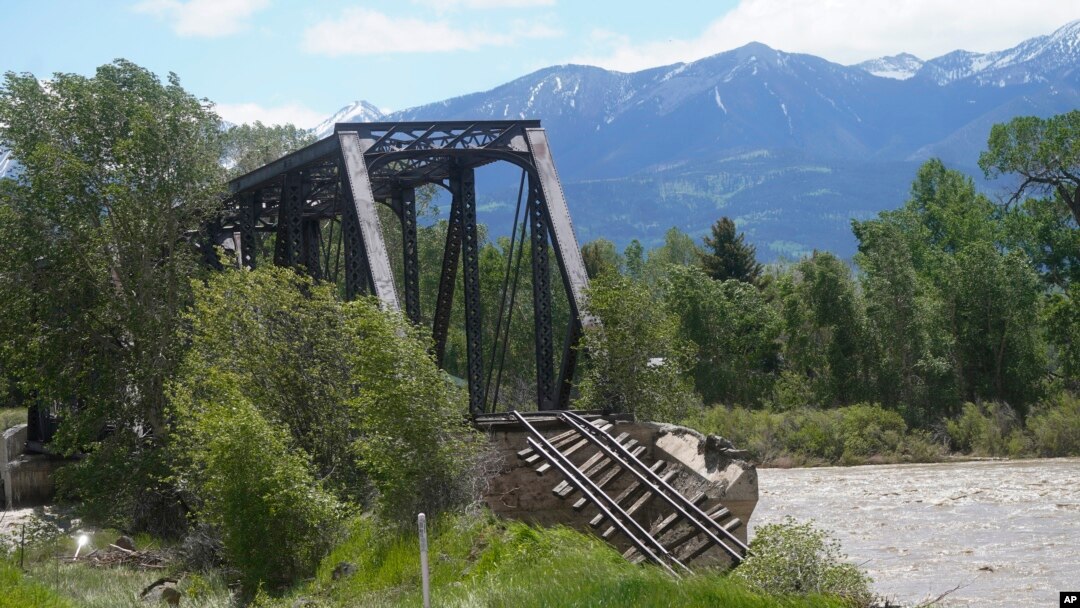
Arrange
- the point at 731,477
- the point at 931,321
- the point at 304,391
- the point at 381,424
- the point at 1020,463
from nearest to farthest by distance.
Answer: the point at 731,477
the point at 381,424
the point at 304,391
the point at 1020,463
the point at 931,321

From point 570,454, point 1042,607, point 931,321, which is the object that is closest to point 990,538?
point 1042,607

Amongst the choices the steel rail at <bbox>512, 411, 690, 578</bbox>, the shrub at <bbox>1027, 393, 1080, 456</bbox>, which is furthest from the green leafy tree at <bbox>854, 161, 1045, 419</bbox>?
the steel rail at <bbox>512, 411, 690, 578</bbox>

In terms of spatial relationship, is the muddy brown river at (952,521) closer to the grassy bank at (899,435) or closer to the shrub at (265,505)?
Result: the grassy bank at (899,435)

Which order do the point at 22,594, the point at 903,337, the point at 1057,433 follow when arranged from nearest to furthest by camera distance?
the point at 22,594
the point at 1057,433
the point at 903,337

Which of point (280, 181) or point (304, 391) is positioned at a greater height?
point (280, 181)

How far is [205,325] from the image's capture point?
2336cm

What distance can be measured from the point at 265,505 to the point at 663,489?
5625 millimetres

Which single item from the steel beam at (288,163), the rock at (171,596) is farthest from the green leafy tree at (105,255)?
the rock at (171,596)

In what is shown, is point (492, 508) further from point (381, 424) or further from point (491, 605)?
point (491, 605)

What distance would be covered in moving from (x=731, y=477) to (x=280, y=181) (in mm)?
16360

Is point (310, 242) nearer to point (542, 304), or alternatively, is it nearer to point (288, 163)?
point (288, 163)

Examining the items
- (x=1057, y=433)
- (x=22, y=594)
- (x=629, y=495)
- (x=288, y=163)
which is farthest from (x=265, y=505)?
(x=1057, y=433)

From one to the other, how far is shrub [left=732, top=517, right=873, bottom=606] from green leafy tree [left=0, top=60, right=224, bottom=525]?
18.0 metres

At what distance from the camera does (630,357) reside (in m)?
21.4
